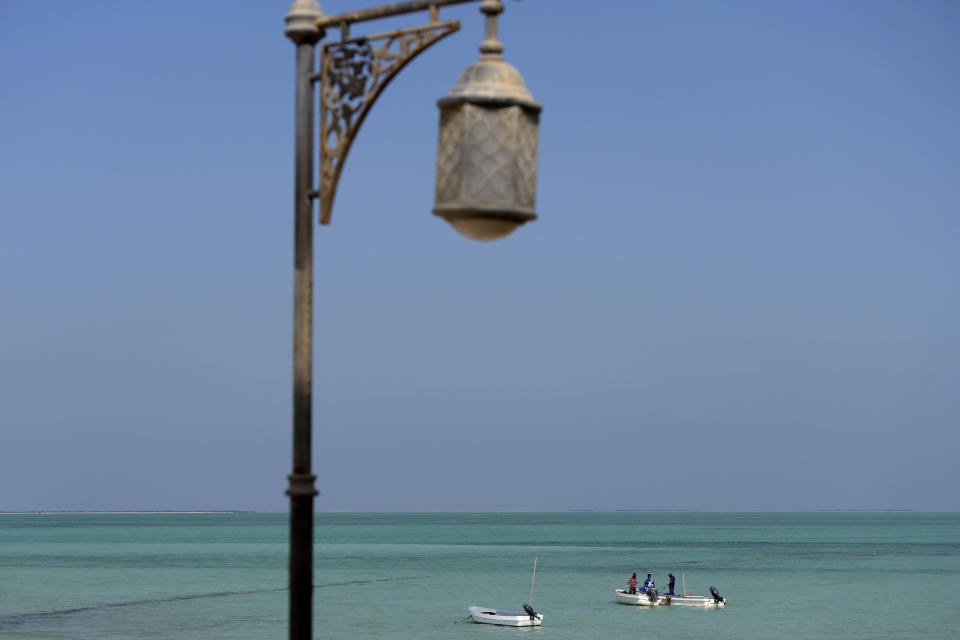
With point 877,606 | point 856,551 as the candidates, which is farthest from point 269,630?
point 856,551

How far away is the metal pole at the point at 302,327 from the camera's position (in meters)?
7.77

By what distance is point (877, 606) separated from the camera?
78.4 metres

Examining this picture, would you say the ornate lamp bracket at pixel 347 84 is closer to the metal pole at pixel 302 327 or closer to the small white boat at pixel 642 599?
the metal pole at pixel 302 327

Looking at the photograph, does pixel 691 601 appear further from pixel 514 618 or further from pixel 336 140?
pixel 336 140

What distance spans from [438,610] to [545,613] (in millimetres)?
5808

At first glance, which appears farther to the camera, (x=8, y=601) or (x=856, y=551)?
(x=856, y=551)

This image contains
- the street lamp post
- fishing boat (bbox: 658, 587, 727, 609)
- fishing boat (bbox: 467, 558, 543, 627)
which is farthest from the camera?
fishing boat (bbox: 658, 587, 727, 609)

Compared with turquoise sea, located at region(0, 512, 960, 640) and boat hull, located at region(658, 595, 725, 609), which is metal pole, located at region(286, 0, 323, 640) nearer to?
turquoise sea, located at region(0, 512, 960, 640)

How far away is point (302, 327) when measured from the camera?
7832 mm

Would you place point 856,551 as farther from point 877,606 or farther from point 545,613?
point 545,613

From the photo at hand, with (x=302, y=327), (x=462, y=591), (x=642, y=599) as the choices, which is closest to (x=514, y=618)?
(x=642, y=599)

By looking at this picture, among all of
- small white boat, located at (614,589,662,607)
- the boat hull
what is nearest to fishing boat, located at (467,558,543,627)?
small white boat, located at (614,589,662,607)

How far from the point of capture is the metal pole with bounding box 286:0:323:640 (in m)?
7.77

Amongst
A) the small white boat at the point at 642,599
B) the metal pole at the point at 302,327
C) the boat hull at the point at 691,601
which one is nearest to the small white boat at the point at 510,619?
the small white boat at the point at 642,599
